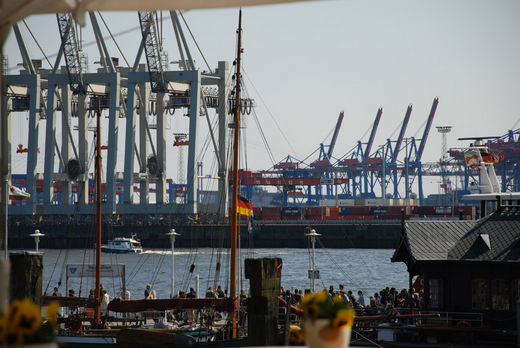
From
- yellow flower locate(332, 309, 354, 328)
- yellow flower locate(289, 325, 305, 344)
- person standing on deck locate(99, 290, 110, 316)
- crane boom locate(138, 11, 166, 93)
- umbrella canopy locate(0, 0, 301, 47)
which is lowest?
person standing on deck locate(99, 290, 110, 316)

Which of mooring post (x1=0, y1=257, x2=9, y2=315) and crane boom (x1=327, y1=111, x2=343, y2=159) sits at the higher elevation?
crane boom (x1=327, y1=111, x2=343, y2=159)

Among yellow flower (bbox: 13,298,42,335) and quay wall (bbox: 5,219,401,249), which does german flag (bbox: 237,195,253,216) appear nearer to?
yellow flower (bbox: 13,298,42,335)

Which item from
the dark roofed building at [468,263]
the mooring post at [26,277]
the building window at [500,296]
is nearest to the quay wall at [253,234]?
the dark roofed building at [468,263]

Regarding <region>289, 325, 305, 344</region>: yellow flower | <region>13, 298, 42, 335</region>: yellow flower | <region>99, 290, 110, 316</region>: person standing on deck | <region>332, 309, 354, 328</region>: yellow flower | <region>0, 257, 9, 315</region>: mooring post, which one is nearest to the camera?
<region>13, 298, 42, 335</region>: yellow flower

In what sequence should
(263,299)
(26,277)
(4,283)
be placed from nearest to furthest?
(4,283) → (26,277) → (263,299)

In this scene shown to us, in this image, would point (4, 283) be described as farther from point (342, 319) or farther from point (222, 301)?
point (222, 301)

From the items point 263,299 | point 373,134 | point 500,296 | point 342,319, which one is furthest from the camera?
point 373,134

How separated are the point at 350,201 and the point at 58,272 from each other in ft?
315

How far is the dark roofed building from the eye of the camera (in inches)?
698

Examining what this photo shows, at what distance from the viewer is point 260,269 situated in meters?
13.8

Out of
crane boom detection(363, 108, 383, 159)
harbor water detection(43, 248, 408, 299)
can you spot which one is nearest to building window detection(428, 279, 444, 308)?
harbor water detection(43, 248, 408, 299)

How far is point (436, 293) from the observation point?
18.6m

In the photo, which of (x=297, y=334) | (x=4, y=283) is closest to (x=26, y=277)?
(x=297, y=334)

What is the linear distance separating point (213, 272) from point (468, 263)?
5067cm
